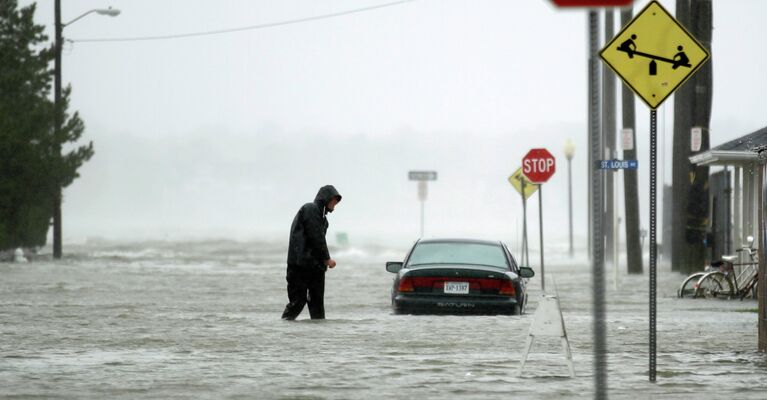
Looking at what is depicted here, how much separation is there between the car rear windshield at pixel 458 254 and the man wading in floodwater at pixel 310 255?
1514mm

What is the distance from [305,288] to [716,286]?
895cm

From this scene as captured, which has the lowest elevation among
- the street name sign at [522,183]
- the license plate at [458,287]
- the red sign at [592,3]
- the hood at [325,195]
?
the license plate at [458,287]

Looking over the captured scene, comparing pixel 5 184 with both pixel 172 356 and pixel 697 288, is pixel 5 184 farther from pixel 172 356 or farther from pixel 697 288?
pixel 172 356

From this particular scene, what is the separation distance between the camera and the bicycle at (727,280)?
973 inches

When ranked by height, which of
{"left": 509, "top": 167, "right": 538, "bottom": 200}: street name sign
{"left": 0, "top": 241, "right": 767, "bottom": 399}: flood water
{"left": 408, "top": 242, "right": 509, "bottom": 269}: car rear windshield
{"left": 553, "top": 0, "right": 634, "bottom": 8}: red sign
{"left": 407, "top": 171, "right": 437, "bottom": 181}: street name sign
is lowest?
{"left": 0, "top": 241, "right": 767, "bottom": 399}: flood water

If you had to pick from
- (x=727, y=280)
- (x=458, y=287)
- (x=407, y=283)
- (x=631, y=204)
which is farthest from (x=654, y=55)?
(x=631, y=204)

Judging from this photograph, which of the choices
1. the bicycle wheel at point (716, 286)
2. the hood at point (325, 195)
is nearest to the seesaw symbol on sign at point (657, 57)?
the hood at point (325, 195)

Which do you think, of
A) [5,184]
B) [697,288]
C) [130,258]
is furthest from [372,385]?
[130,258]

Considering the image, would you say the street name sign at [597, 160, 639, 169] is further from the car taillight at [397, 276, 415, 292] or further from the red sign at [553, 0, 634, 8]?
the red sign at [553, 0, 634, 8]

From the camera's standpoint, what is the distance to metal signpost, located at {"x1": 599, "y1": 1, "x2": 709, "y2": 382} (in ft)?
37.2

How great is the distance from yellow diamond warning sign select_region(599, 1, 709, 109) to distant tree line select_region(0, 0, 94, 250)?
33.3 metres

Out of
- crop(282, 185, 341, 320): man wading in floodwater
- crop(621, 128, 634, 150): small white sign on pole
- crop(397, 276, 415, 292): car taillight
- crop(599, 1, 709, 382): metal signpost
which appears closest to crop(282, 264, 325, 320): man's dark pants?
crop(282, 185, 341, 320): man wading in floodwater

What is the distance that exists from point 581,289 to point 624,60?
62.3 ft

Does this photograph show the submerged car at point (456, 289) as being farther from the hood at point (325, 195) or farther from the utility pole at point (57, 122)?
the utility pole at point (57, 122)
